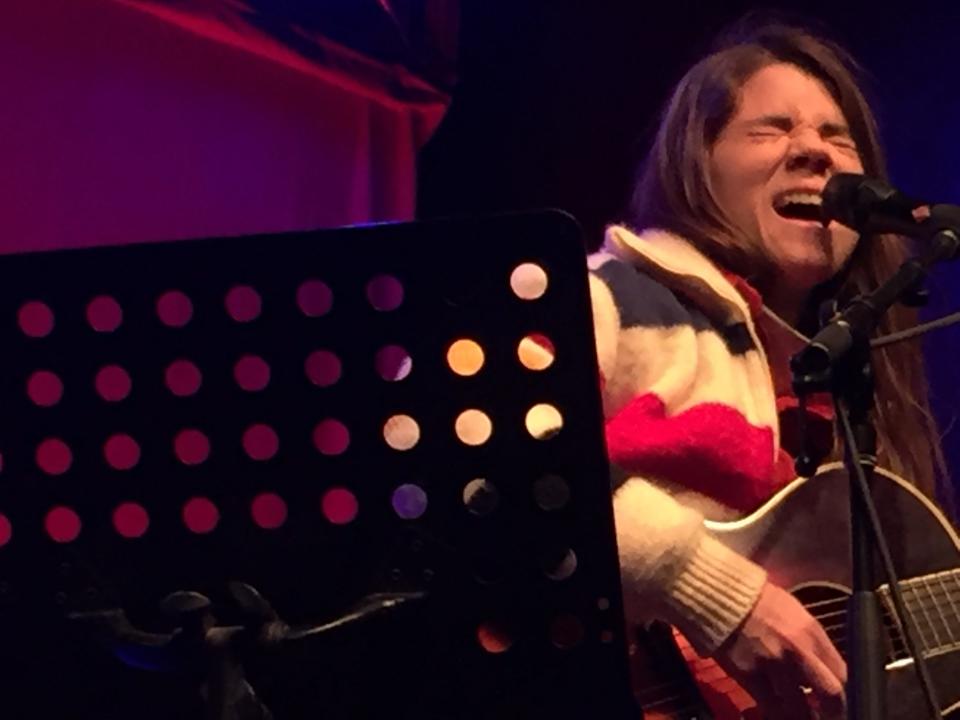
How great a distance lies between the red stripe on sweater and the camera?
1438 mm

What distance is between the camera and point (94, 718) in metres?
0.93

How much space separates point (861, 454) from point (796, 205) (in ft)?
2.19

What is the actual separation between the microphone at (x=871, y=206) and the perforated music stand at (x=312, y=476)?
1.30ft

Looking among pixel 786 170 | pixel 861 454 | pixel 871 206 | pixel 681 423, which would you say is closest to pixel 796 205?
pixel 786 170

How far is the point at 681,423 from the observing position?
4.76ft

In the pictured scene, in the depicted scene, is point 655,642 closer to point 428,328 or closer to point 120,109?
point 428,328

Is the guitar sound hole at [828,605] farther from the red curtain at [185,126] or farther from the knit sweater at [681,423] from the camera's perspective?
the red curtain at [185,126]

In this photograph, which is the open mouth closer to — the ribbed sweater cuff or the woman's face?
the woman's face

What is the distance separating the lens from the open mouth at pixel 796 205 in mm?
1662

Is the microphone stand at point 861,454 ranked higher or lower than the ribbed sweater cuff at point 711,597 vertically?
higher

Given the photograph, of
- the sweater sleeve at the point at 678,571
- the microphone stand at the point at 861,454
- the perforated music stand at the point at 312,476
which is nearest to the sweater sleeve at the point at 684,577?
the sweater sleeve at the point at 678,571

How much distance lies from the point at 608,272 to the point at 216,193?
94 centimetres

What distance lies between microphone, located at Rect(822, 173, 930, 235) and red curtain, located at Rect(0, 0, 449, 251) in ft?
4.05

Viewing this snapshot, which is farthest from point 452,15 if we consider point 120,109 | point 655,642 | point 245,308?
point 245,308
